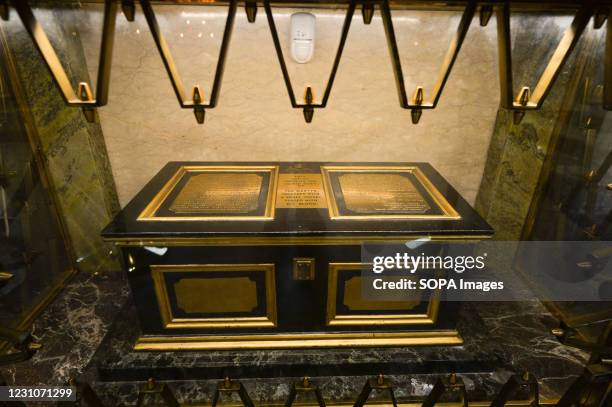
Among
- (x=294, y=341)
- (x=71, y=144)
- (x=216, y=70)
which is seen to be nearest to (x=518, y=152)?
(x=294, y=341)

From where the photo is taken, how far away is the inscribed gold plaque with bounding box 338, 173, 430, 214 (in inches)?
92.4

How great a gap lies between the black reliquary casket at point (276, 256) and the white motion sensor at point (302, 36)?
0.97 m

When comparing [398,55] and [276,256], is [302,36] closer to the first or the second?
[398,55]

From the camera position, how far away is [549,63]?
1351 mm

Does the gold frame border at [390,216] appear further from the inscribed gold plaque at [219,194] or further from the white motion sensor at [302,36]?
the white motion sensor at [302,36]

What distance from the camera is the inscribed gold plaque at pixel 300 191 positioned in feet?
7.80

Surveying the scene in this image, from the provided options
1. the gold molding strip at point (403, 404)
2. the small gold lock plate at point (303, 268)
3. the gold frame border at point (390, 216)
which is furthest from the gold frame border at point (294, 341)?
the gold frame border at point (390, 216)

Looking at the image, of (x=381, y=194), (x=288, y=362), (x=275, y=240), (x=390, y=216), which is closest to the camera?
(x=275, y=240)

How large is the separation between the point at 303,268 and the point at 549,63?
5.26 feet

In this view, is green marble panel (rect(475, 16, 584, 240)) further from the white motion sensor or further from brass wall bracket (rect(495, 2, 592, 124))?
the white motion sensor

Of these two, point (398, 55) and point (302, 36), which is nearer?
point (398, 55)

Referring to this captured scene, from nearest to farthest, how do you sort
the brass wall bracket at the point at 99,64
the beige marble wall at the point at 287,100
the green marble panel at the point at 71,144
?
the brass wall bracket at the point at 99,64
the green marble panel at the point at 71,144
the beige marble wall at the point at 287,100

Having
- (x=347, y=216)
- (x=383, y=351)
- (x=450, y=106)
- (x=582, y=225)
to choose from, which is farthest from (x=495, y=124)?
(x=383, y=351)

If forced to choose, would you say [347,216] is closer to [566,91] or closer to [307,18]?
[307,18]
